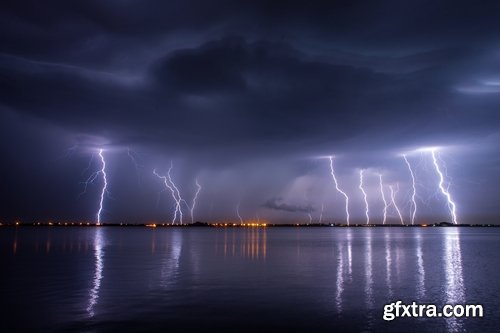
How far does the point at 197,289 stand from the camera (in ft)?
76.5

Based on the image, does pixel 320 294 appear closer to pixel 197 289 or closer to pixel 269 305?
pixel 269 305

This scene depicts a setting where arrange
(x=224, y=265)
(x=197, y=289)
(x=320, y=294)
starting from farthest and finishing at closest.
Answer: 1. (x=224, y=265)
2. (x=197, y=289)
3. (x=320, y=294)

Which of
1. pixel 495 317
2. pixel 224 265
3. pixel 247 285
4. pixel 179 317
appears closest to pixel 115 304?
pixel 179 317

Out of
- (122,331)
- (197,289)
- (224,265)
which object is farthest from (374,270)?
(122,331)

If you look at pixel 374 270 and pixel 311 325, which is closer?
pixel 311 325

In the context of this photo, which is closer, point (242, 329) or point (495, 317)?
point (242, 329)

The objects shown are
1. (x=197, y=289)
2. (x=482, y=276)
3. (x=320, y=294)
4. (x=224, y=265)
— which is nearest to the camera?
(x=320, y=294)

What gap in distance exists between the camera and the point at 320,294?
21.9 m

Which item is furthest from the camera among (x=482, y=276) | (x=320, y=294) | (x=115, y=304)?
(x=482, y=276)

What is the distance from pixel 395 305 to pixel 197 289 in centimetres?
937

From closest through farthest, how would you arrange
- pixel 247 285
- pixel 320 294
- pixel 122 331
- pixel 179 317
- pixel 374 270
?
pixel 122 331, pixel 179 317, pixel 320 294, pixel 247 285, pixel 374 270

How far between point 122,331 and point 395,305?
11.0 m

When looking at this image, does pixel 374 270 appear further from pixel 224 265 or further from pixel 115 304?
pixel 115 304

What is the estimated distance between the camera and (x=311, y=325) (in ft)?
51.7
